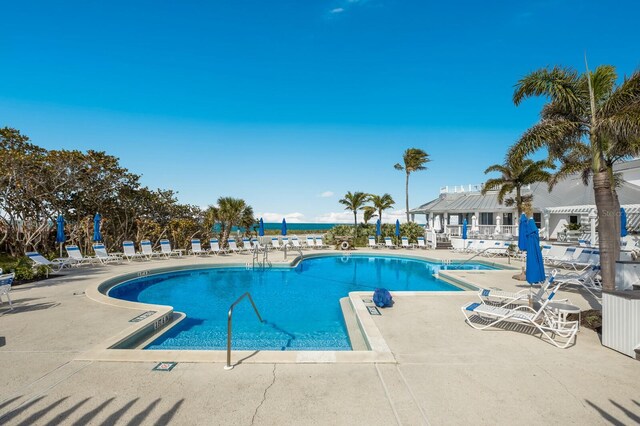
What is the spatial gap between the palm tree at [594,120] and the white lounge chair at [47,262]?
51.4 ft

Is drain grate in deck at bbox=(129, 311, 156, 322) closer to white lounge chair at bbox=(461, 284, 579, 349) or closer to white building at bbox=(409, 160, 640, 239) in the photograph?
white lounge chair at bbox=(461, 284, 579, 349)

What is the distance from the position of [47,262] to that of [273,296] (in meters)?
8.74

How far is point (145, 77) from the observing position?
1672 centimetres

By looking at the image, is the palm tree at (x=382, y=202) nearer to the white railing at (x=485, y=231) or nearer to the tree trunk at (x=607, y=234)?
the white railing at (x=485, y=231)

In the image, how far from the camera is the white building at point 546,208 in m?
23.4

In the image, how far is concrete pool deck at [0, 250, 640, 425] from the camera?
9.85 feet

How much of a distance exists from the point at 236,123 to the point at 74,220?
12748 mm

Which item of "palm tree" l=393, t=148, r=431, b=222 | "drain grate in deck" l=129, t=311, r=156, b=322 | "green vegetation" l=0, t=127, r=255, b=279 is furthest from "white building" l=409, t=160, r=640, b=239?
"drain grate in deck" l=129, t=311, r=156, b=322

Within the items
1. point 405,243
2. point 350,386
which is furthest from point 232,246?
point 350,386

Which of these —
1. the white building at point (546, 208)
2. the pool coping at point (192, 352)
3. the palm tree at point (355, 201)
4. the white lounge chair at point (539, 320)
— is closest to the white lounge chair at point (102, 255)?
the pool coping at point (192, 352)

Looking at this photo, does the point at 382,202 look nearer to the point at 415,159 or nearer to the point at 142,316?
the point at 415,159

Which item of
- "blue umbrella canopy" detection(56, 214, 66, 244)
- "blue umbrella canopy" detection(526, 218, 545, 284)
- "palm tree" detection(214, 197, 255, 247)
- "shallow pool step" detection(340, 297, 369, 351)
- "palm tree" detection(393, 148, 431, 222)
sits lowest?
"shallow pool step" detection(340, 297, 369, 351)

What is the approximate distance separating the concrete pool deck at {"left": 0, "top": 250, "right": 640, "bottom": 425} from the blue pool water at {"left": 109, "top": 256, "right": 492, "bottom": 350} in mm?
1736

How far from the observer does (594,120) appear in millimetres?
6039
